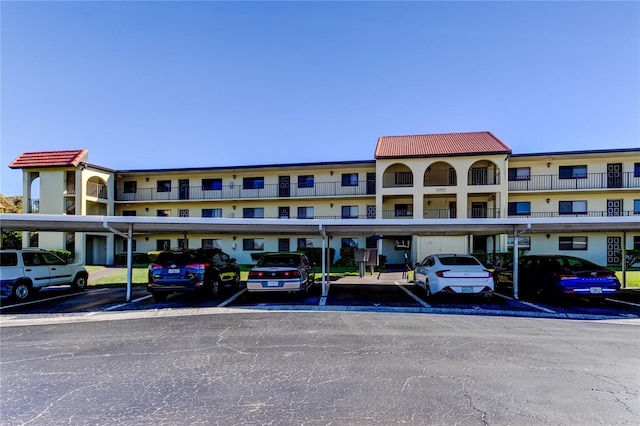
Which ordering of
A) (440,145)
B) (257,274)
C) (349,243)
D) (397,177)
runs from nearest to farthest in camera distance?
1. (257,274)
2. (440,145)
3. (349,243)
4. (397,177)

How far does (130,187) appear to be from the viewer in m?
29.8

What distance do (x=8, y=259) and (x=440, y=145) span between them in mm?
25088

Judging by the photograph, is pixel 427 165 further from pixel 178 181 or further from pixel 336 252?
pixel 178 181

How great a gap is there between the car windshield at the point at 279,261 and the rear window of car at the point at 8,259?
7.53 m

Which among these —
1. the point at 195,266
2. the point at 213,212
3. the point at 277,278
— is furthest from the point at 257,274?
the point at 213,212

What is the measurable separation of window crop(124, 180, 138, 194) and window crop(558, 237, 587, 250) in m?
33.1

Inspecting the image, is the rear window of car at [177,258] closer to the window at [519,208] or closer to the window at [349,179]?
the window at [349,179]

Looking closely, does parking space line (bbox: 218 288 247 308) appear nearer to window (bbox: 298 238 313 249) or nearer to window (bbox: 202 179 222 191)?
window (bbox: 298 238 313 249)

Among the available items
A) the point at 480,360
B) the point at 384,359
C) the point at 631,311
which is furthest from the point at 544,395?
the point at 631,311

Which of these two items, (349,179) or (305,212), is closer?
(349,179)

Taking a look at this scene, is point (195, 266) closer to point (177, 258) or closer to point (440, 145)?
point (177, 258)

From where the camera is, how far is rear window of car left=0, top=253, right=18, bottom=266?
1053 cm

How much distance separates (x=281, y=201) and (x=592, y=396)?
24.8m

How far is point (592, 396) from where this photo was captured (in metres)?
3.93
